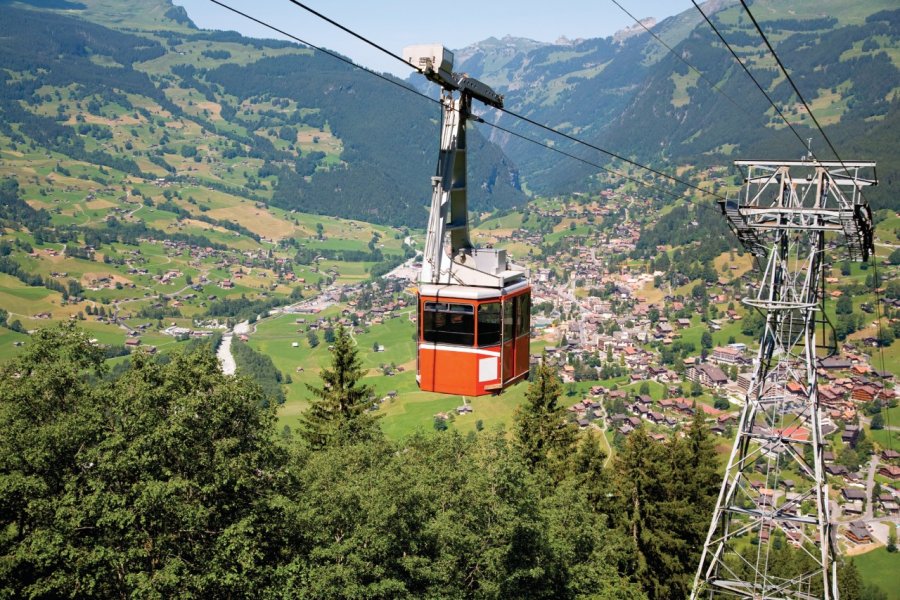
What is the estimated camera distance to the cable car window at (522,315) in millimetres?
17328

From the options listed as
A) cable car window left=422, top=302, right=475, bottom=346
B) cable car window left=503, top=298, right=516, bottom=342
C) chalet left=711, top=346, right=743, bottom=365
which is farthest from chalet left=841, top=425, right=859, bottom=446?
cable car window left=422, top=302, right=475, bottom=346

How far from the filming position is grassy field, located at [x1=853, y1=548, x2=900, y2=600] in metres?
52.4

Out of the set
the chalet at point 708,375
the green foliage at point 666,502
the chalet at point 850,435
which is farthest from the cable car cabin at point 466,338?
the chalet at point 708,375

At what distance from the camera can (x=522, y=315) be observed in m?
17.6

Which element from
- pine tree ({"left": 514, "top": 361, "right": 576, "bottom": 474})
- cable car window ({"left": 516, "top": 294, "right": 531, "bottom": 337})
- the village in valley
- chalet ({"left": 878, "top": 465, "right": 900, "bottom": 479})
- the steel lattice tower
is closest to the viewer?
cable car window ({"left": 516, "top": 294, "right": 531, "bottom": 337})

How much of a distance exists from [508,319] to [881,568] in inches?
1958

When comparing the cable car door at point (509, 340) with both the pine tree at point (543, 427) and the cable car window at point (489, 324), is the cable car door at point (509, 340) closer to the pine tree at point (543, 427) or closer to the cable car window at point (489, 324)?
the cable car window at point (489, 324)

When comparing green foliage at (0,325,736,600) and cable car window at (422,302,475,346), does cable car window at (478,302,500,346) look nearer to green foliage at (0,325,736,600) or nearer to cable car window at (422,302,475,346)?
cable car window at (422,302,475,346)

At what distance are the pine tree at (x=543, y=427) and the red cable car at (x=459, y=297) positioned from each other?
1490 cm

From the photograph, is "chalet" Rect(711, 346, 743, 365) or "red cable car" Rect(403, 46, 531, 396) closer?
"red cable car" Rect(403, 46, 531, 396)

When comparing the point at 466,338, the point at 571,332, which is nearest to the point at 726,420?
the point at 571,332

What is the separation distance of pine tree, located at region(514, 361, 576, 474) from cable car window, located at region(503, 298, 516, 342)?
580 inches

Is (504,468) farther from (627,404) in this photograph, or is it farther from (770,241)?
(627,404)

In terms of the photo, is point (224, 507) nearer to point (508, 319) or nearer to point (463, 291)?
point (463, 291)
